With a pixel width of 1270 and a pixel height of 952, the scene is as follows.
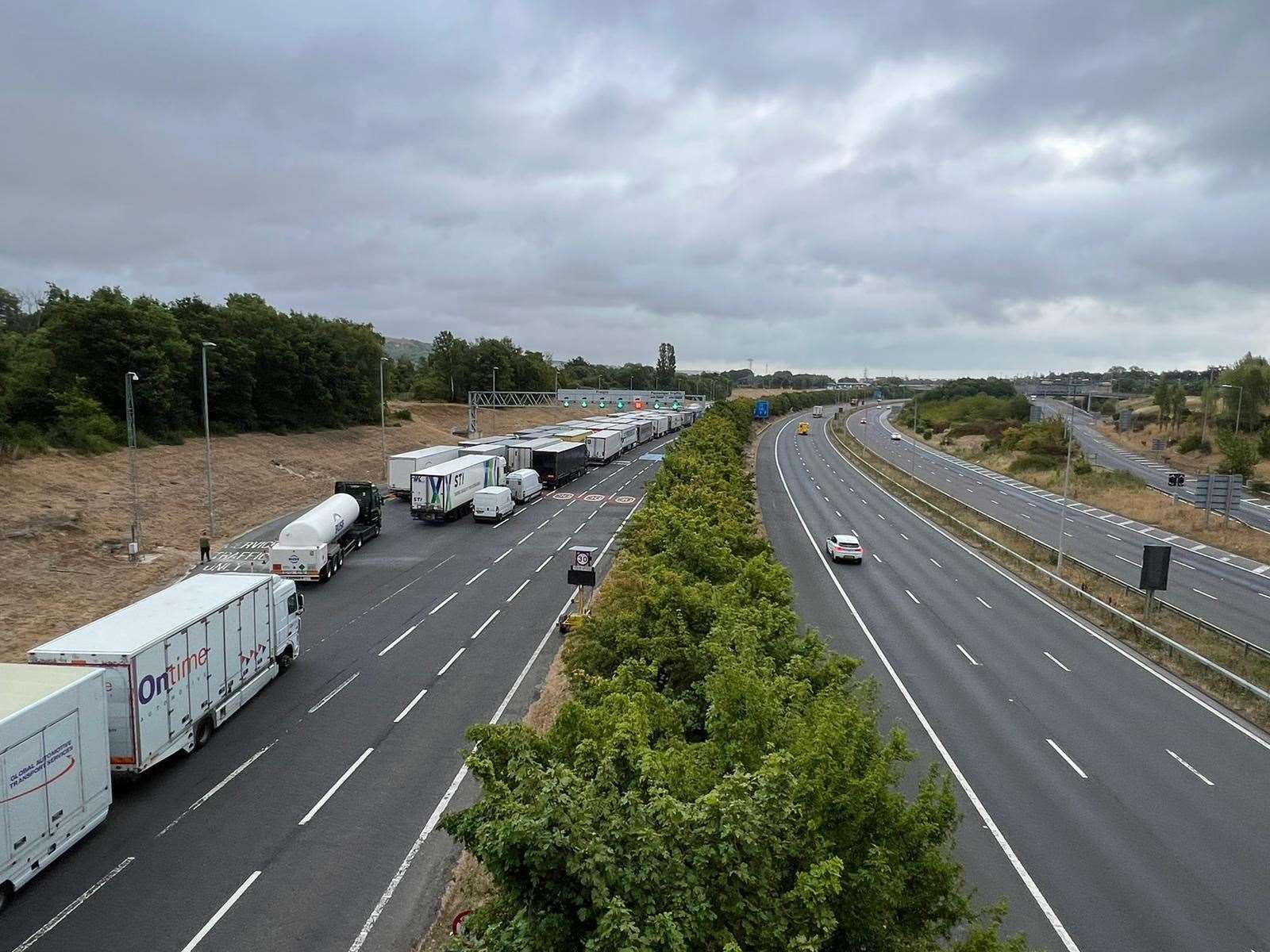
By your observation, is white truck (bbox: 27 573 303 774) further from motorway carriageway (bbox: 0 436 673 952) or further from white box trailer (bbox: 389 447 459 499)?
white box trailer (bbox: 389 447 459 499)

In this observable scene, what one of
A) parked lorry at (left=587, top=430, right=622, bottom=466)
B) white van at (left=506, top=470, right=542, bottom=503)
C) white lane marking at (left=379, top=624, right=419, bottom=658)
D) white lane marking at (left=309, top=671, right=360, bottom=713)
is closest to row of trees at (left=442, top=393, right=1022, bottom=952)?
white lane marking at (left=309, top=671, right=360, bottom=713)

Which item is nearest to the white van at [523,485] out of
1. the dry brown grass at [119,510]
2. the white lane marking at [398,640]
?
the dry brown grass at [119,510]

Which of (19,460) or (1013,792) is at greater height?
(19,460)

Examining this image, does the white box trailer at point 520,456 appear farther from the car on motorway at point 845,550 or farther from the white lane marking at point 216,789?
the white lane marking at point 216,789

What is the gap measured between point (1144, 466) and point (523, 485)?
77.4 meters

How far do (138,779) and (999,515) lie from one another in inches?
2152

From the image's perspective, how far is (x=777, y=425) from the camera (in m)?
165

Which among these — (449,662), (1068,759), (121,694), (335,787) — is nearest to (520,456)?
→ (449,662)

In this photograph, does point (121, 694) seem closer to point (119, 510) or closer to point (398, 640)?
point (398, 640)

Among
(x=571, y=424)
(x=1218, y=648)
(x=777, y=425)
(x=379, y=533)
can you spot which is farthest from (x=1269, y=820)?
(x=777, y=425)

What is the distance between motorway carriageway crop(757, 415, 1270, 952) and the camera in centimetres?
1439

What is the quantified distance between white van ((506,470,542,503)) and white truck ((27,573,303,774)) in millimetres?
33890

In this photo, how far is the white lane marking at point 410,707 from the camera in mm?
21484

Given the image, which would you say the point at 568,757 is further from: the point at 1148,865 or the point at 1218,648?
the point at 1218,648
